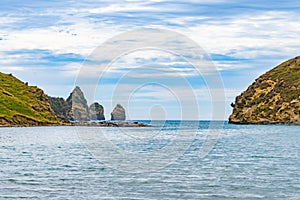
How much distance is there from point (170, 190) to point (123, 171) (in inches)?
504

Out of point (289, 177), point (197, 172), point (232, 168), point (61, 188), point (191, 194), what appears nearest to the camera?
point (191, 194)

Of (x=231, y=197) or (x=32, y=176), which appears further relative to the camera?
(x=32, y=176)

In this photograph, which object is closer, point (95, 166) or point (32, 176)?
point (32, 176)

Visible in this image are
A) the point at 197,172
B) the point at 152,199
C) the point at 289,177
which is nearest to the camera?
the point at 152,199

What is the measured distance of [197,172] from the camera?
169ft

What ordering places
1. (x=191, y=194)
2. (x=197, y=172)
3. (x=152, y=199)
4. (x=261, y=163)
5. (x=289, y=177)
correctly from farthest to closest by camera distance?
(x=261, y=163), (x=197, y=172), (x=289, y=177), (x=191, y=194), (x=152, y=199)

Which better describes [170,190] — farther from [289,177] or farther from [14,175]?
[14,175]

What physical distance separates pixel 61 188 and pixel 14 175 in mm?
10572

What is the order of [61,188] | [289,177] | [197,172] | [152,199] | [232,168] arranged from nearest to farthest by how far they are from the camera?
[152,199]
[61,188]
[289,177]
[197,172]
[232,168]

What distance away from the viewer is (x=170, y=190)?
39.8m

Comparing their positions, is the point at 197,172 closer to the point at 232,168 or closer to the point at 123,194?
the point at 232,168

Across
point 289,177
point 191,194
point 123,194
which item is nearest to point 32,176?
point 123,194

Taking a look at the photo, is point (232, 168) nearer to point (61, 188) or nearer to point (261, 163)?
point (261, 163)

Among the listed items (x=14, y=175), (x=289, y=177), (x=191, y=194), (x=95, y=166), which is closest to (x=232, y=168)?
(x=289, y=177)
